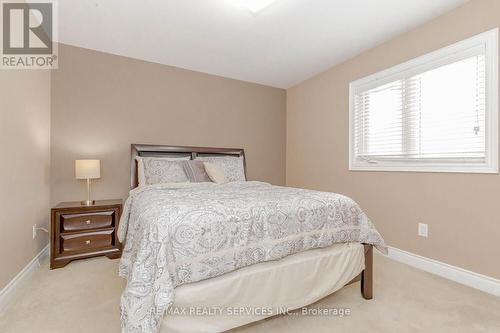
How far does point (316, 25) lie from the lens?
98.4 inches

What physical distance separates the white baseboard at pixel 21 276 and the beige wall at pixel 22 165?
0.04 metres

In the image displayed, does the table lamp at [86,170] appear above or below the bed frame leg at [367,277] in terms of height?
above

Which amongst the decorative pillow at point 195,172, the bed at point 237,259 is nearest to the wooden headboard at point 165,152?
the decorative pillow at point 195,172

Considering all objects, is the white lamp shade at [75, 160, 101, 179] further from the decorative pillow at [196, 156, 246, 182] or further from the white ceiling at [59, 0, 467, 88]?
the white ceiling at [59, 0, 467, 88]

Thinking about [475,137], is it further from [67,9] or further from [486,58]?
[67,9]

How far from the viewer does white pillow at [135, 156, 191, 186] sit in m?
2.81

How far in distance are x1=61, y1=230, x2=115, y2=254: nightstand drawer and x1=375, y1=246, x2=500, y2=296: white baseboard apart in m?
3.13

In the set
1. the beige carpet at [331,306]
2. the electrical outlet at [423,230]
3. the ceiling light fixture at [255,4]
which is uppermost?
the ceiling light fixture at [255,4]

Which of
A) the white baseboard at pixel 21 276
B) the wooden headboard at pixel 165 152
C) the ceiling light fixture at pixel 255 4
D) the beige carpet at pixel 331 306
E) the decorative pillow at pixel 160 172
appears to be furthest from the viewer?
the wooden headboard at pixel 165 152

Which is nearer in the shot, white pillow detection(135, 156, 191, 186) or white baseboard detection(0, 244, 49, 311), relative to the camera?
white baseboard detection(0, 244, 49, 311)

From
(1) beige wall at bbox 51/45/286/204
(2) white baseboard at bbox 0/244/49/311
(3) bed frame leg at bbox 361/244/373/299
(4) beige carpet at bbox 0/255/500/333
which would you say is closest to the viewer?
(4) beige carpet at bbox 0/255/500/333

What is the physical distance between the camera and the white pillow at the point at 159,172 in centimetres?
281

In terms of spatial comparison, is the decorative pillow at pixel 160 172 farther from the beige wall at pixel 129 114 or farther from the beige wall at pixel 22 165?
the beige wall at pixel 22 165

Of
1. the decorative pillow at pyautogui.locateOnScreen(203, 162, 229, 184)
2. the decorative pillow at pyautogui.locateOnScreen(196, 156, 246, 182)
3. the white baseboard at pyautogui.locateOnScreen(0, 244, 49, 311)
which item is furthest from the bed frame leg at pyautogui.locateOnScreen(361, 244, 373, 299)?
the white baseboard at pyautogui.locateOnScreen(0, 244, 49, 311)
